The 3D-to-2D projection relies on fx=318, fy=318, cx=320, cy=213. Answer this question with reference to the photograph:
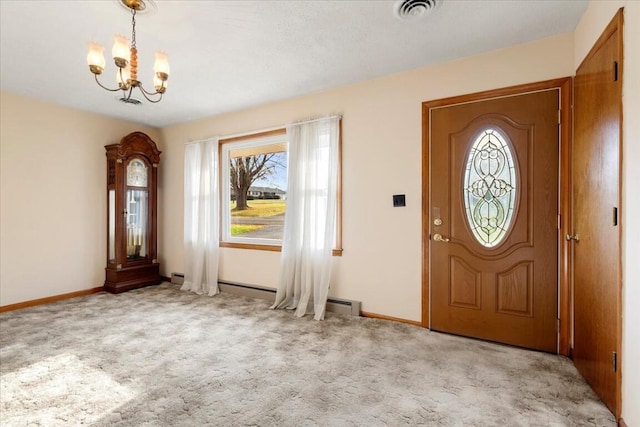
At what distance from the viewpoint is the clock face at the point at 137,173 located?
4.77 m

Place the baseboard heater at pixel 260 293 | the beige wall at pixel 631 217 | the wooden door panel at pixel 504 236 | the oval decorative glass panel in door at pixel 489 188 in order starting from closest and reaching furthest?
the beige wall at pixel 631 217 → the wooden door panel at pixel 504 236 → the oval decorative glass panel in door at pixel 489 188 → the baseboard heater at pixel 260 293

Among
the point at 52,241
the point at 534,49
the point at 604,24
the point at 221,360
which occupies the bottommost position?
the point at 221,360

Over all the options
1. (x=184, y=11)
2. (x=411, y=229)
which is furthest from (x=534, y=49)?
(x=184, y=11)

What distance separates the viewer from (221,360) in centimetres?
249

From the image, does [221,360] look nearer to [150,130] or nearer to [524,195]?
[524,195]

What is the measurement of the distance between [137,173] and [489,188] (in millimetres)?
4764

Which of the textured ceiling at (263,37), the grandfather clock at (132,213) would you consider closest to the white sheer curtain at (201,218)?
the grandfather clock at (132,213)

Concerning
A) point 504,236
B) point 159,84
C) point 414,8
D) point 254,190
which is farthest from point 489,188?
point 254,190

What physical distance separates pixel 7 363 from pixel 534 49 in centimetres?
489

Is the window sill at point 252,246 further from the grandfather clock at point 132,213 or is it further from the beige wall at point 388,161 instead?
the grandfather clock at point 132,213

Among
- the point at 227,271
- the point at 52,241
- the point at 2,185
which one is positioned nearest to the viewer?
the point at 2,185

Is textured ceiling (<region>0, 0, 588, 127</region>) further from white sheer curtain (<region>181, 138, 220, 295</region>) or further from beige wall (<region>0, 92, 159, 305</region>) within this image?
white sheer curtain (<region>181, 138, 220, 295</region>)

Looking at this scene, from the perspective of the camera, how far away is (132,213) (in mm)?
4812

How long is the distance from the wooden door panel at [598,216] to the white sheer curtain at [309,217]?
2131mm
